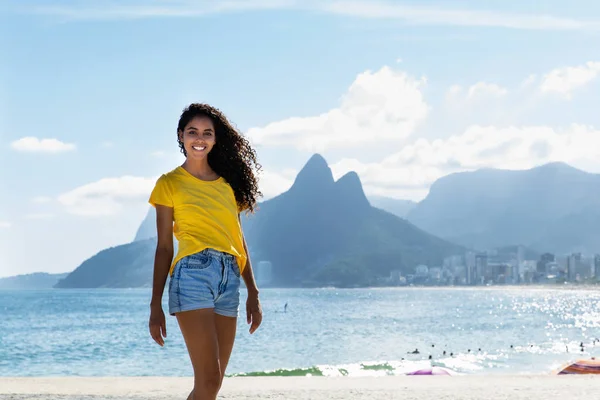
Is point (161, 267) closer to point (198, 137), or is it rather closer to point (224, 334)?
point (224, 334)

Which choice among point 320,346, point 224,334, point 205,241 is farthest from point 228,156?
point 320,346

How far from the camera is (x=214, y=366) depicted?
4.02 m

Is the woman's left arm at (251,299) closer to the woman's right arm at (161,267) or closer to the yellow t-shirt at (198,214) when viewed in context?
the yellow t-shirt at (198,214)

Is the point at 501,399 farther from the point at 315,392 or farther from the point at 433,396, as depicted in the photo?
the point at 315,392

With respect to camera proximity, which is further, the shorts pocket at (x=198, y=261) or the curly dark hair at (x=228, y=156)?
the curly dark hair at (x=228, y=156)

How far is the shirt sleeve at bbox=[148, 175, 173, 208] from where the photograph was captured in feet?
14.0

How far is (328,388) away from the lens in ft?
28.6

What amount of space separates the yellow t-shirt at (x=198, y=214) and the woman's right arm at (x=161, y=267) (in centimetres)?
3

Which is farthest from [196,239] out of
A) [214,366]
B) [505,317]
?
[505,317]

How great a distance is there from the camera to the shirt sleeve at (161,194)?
4.25m

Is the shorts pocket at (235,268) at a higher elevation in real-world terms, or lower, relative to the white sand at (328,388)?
higher

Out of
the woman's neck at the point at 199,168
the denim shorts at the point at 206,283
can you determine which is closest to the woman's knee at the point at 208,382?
the denim shorts at the point at 206,283

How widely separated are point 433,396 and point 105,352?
46.1 m

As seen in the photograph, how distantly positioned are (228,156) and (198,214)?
0.46m
